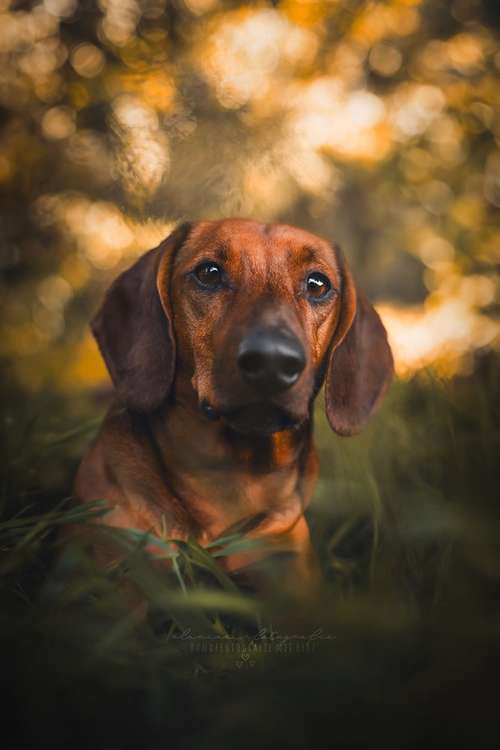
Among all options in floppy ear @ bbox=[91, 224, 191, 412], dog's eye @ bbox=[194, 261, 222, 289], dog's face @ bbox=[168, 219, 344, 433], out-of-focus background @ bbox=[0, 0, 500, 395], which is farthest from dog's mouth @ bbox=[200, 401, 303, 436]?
out-of-focus background @ bbox=[0, 0, 500, 395]

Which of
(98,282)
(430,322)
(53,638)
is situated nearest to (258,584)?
(53,638)

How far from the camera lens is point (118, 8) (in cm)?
295

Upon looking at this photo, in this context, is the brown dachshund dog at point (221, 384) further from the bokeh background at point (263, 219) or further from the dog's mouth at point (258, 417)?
the bokeh background at point (263, 219)

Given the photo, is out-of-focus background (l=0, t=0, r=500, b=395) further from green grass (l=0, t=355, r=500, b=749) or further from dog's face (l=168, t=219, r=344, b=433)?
green grass (l=0, t=355, r=500, b=749)

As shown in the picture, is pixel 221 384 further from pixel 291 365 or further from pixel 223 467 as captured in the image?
pixel 223 467

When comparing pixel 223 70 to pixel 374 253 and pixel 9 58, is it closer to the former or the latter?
pixel 9 58

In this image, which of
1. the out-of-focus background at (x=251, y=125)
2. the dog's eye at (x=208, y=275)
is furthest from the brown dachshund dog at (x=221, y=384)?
the out-of-focus background at (x=251, y=125)

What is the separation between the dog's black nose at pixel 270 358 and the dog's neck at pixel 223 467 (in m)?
0.39

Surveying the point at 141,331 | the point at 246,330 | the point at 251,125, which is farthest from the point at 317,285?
the point at 251,125

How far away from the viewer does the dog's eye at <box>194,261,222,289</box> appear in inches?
79.1

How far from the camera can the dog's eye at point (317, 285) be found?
6.86ft

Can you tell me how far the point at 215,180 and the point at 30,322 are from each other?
5.76ft

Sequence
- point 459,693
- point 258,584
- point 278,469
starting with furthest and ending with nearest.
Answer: point 278,469, point 258,584, point 459,693

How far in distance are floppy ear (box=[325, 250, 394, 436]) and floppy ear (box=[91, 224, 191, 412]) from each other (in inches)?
Result: 22.6
